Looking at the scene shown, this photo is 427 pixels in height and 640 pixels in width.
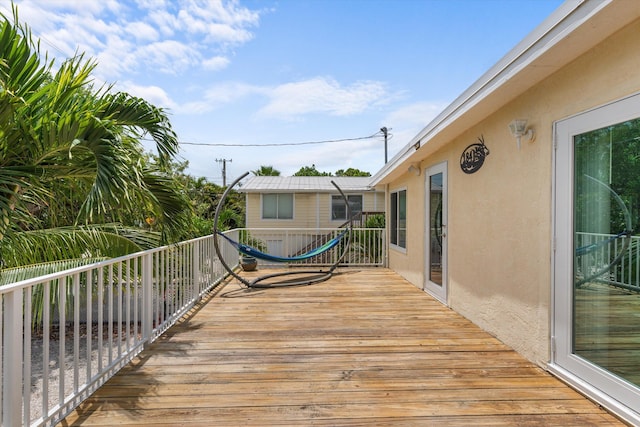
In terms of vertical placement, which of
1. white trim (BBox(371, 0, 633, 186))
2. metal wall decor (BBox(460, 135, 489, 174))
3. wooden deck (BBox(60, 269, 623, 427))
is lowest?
wooden deck (BBox(60, 269, 623, 427))

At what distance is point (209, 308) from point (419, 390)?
2.90 m

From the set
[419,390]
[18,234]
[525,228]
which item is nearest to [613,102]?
[525,228]

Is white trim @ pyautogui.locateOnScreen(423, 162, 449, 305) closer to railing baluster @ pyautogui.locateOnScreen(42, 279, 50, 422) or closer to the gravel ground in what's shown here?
A: the gravel ground

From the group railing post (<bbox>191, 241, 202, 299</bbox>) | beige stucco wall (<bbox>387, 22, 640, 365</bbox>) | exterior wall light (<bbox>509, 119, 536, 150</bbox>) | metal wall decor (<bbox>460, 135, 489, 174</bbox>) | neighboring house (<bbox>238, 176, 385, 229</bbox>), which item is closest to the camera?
beige stucco wall (<bbox>387, 22, 640, 365</bbox>)

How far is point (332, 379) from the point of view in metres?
2.39

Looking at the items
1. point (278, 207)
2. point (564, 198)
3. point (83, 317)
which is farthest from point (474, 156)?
point (278, 207)

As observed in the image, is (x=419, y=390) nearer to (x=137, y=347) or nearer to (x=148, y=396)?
(x=148, y=396)

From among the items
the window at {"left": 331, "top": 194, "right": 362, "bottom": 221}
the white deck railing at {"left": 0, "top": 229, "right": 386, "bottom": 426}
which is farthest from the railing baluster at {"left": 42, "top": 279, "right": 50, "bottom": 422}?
the window at {"left": 331, "top": 194, "right": 362, "bottom": 221}

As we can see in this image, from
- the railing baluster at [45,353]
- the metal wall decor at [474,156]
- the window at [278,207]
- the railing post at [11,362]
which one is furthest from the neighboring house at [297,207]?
the railing post at [11,362]

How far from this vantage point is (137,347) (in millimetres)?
2809

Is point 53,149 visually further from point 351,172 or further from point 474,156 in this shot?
point 351,172

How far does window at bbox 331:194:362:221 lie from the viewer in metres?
12.6

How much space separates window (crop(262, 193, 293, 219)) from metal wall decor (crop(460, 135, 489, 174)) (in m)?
8.87

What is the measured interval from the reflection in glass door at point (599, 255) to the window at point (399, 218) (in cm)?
396
